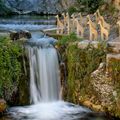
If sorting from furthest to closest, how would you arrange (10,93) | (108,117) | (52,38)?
(52,38) → (10,93) → (108,117)

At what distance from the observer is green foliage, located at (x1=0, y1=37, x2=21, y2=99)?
44.6ft

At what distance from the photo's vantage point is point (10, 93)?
1386 cm

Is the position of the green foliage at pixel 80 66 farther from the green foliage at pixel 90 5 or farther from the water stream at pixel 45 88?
the green foliage at pixel 90 5

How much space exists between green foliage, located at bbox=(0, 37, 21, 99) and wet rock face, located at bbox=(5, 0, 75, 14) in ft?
104

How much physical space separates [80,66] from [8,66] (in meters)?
2.51

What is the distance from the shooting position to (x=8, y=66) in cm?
1379

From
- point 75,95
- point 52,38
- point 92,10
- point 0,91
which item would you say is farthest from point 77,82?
point 92,10

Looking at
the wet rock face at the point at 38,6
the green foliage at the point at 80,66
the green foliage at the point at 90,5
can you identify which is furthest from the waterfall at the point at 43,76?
the wet rock face at the point at 38,6

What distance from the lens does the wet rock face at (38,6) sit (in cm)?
4559

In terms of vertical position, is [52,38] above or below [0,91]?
above

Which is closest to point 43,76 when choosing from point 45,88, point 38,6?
Result: point 45,88

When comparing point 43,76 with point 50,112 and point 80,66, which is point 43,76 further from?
point 50,112

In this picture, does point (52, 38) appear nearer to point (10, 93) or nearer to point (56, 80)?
point (56, 80)

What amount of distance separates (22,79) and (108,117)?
348 centimetres
